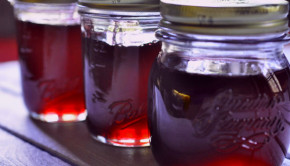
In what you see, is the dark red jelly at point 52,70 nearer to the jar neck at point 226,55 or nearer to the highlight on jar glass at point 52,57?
the highlight on jar glass at point 52,57

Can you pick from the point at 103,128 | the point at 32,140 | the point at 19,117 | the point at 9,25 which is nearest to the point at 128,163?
the point at 103,128

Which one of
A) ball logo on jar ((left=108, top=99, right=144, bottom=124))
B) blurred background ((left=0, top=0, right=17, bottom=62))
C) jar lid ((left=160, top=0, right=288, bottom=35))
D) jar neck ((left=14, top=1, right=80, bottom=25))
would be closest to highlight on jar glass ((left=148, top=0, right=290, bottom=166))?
jar lid ((left=160, top=0, right=288, bottom=35))

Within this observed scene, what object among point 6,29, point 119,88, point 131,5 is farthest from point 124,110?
point 6,29

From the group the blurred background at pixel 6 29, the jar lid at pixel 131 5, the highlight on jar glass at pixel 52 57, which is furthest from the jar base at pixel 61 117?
the blurred background at pixel 6 29

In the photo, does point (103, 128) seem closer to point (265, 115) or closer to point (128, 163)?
point (128, 163)

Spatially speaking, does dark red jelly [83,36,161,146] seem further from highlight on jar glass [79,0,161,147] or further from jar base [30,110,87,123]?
jar base [30,110,87,123]

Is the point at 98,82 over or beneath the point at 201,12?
beneath

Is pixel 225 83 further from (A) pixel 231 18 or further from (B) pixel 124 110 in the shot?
(B) pixel 124 110
